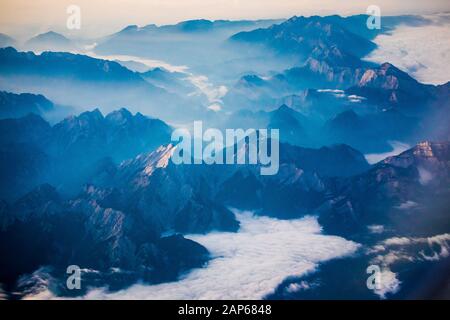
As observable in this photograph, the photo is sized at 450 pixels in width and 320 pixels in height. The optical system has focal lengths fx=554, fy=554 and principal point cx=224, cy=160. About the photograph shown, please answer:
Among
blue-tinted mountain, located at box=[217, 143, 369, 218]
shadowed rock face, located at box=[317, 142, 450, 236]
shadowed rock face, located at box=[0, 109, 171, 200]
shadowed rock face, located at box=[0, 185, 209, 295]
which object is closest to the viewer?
shadowed rock face, located at box=[0, 185, 209, 295]

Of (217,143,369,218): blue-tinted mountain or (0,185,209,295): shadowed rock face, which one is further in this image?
(217,143,369,218): blue-tinted mountain

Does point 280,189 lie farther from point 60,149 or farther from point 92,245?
point 60,149

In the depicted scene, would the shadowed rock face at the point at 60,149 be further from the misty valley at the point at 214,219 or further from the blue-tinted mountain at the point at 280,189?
the blue-tinted mountain at the point at 280,189

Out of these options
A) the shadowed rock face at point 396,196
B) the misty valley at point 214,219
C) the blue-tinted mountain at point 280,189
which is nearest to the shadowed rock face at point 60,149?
the misty valley at point 214,219

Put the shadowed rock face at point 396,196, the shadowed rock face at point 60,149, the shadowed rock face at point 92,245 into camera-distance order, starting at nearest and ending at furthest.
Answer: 1. the shadowed rock face at point 92,245
2. the shadowed rock face at point 396,196
3. the shadowed rock face at point 60,149

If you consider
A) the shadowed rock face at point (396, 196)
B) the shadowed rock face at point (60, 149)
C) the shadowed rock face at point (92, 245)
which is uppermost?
the shadowed rock face at point (60, 149)

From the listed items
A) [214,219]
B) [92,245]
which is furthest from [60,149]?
[92,245]

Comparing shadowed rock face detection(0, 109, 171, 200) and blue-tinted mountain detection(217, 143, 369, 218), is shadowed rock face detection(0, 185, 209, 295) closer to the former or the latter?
shadowed rock face detection(0, 109, 171, 200)

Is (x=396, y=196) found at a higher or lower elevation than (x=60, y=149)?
lower

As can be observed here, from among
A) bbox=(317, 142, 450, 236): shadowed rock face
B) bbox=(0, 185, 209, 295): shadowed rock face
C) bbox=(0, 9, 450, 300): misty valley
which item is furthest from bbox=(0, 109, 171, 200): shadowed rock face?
bbox=(317, 142, 450, 236): shadowed rock face
